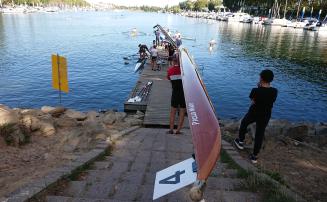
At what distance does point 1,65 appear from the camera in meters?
30.2

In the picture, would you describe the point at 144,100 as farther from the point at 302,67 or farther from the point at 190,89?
the point at 302,67

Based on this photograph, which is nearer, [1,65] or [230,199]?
[230,199]

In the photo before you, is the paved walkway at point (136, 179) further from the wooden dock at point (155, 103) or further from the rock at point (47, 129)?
the wooden dock at point (155, 103)

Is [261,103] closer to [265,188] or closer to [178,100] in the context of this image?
[265,188]

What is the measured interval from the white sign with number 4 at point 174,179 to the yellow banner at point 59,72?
803 centimetres

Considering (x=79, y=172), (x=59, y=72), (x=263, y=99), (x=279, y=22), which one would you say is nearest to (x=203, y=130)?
(x=79, y=172)

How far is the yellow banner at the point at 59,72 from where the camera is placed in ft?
34.5

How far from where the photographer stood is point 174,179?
11.5 ft

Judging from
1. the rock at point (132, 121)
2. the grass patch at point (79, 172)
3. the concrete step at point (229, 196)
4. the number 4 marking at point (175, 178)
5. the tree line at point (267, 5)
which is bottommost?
the rock at point (132, 121)

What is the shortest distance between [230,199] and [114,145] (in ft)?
12.2

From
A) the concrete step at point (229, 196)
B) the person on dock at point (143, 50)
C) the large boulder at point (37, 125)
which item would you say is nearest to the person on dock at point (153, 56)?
the person on dock at point (143, 50)

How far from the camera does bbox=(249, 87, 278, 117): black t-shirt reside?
6.72 meters

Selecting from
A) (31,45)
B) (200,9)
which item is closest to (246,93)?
(31,45)

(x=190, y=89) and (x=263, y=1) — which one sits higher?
(x=263, y=1)
